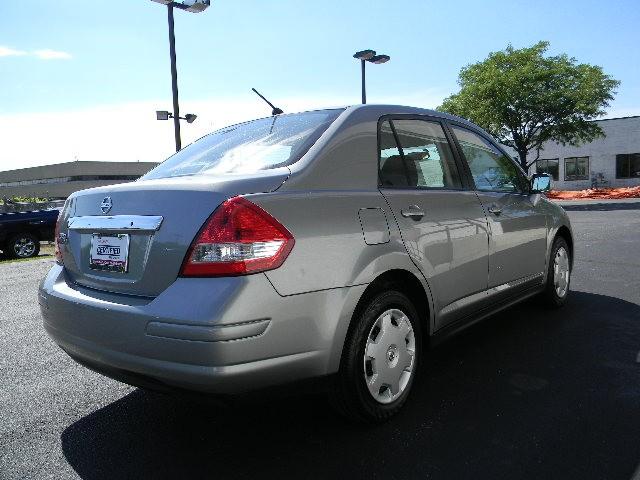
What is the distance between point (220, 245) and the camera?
7.20 feet

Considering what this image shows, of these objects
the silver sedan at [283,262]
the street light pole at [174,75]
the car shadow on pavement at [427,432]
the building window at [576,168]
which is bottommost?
the car shadow on pavement at [427,432]

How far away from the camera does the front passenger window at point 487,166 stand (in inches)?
147

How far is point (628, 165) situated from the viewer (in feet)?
130

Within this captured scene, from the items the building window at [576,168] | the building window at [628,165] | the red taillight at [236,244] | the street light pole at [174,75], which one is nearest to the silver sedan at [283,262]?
the red taillight at [236,244]

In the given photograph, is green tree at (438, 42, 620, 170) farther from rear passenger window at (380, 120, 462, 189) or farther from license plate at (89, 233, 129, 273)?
license plate at (89, 233, 129, 273)

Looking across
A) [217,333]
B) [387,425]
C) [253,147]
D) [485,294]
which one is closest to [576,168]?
[485,294]

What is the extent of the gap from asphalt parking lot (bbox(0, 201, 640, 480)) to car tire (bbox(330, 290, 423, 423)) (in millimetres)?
126

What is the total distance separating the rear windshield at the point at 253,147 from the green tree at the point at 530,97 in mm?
27703

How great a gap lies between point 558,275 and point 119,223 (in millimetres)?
3977

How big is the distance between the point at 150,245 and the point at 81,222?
0.61 m

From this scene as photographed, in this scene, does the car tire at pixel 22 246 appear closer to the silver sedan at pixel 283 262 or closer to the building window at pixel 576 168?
the silver sedan at pixel 283 262

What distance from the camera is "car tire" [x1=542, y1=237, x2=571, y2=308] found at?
473cm

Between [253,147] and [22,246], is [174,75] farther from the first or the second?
[253,147]

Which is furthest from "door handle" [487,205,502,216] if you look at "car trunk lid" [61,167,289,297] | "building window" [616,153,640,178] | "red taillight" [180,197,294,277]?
"building window" [616,153,640,178]
